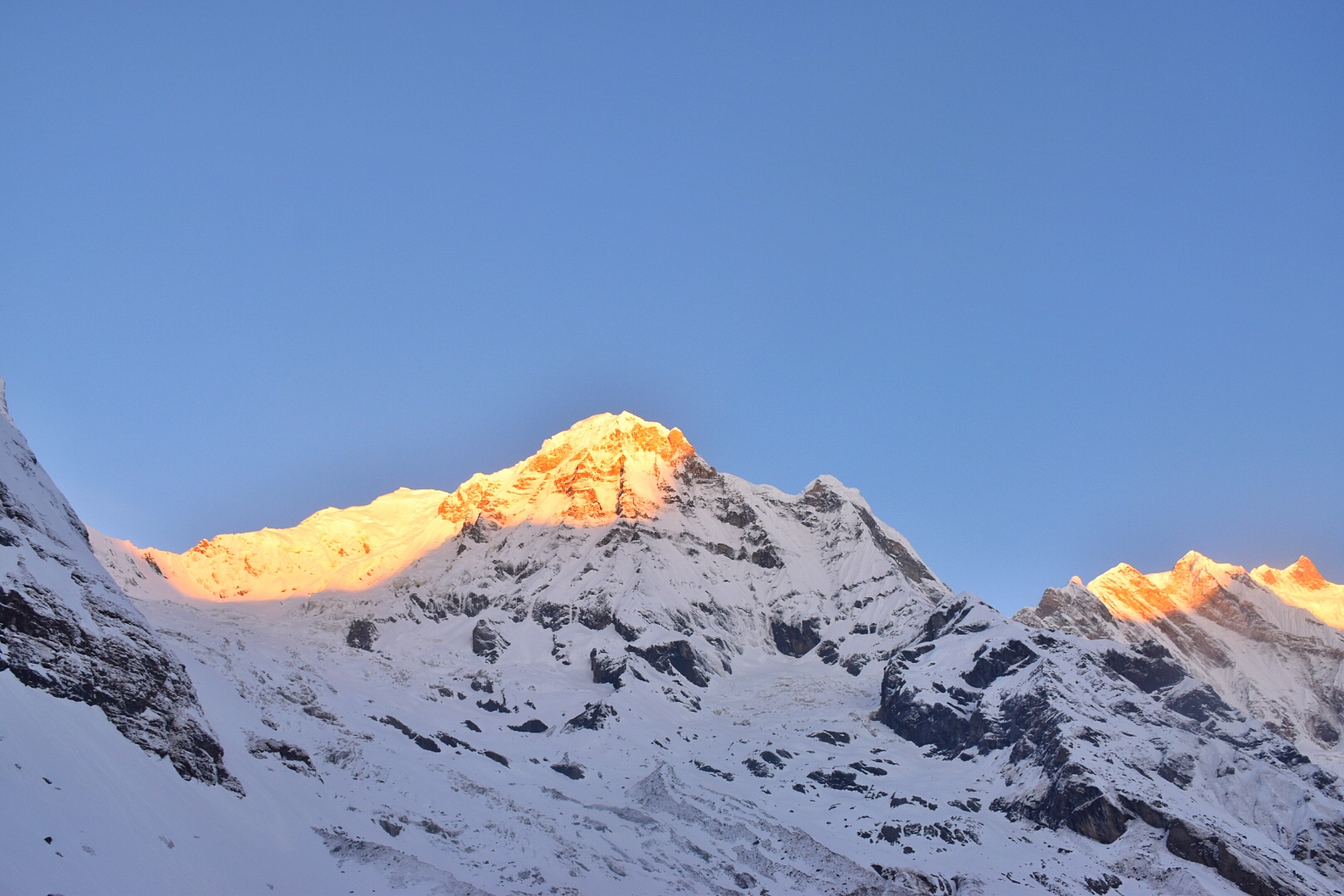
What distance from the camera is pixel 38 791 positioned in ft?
130

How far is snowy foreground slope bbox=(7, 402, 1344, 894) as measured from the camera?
5106 centimetres

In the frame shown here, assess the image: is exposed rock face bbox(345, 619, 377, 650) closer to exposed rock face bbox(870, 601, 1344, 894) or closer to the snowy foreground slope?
the snowy foreground slope

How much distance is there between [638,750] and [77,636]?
241 ft

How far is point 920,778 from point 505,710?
2000 inches

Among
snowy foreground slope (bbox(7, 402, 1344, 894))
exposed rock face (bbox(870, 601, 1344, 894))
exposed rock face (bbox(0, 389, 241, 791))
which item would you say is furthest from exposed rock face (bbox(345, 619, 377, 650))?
exposed rock face (bbox(0, 389, 241, 791))

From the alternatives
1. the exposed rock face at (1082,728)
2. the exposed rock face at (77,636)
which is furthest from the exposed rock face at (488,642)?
the exposed rock face at (77,636)

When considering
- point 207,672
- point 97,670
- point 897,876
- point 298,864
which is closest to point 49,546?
point 97,670

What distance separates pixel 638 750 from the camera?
11262cm

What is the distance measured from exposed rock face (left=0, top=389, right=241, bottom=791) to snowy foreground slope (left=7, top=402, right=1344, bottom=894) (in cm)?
143

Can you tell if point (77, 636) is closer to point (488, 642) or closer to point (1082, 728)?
point (1082, 728)

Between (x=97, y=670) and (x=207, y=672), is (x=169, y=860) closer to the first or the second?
(x=97, y=670)

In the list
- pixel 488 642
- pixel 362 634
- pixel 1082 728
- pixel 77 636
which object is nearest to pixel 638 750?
pixel 488 642

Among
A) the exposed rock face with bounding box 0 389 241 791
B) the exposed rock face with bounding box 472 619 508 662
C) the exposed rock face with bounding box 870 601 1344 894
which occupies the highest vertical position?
the exposed rock face with bounding box 870 601 1344 894

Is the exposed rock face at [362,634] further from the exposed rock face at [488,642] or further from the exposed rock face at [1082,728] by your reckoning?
the exposed rock face at [1082,728]
